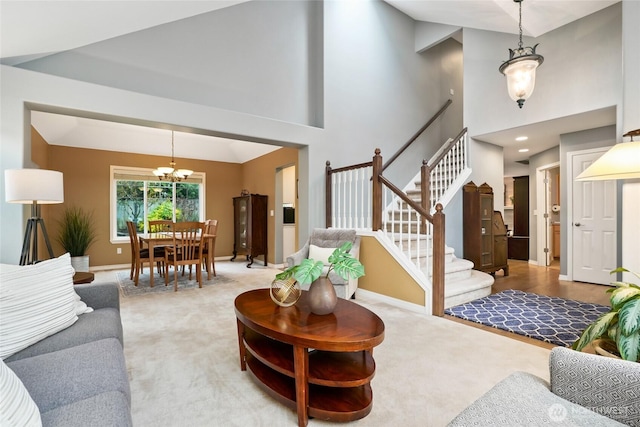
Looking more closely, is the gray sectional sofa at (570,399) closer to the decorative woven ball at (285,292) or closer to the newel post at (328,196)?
the decorative woven ball at (285,292)

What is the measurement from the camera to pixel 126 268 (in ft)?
21.6

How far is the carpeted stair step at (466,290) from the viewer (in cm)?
360

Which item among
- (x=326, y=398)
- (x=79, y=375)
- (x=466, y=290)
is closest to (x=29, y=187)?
(x=79, y=375)

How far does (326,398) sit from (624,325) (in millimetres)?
1583

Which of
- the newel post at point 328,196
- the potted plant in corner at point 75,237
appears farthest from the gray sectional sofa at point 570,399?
the potted plant in corner at point 75,237

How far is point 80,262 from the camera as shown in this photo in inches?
230

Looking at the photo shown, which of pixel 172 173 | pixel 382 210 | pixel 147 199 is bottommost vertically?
pixel 382 210

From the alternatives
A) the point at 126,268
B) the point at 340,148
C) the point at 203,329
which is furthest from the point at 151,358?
the point at 126,268

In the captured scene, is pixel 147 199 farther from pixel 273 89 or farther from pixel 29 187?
pixel 29 187

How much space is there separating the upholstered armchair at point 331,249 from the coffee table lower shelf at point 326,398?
1.86 metres

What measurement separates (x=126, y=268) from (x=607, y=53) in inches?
350

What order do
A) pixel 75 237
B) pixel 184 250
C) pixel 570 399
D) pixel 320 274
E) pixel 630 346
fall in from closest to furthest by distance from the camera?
pixel 570 399 → pixel 630 346 → pixel 320 274 → pixel 184 250 → pixel 75 237

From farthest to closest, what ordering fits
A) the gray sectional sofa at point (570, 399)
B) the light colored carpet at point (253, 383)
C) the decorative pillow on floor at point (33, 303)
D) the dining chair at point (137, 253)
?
the dining chair at point (137, 253) → the light colored carpet at point (253, 383) → the decorative pillow on floor at point (33, 303) → the gray sectional sofa at point (570, 399)

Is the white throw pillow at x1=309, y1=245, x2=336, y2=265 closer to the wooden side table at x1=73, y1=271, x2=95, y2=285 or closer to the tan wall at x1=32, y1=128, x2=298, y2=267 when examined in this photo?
the wooden side table at x1=73, y1=271, x2=95, y2=285
